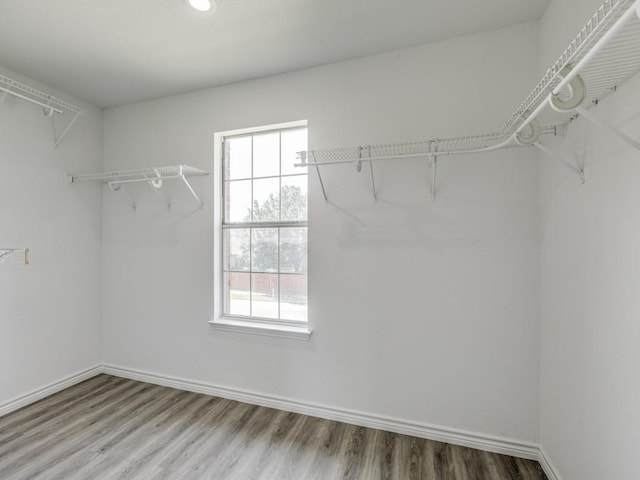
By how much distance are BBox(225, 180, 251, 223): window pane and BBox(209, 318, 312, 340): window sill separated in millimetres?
834

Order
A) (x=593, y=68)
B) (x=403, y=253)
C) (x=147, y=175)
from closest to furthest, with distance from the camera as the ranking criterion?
1. (x=593, y=68)
2. (x=403, y=253)
3. (x=147, y=175)

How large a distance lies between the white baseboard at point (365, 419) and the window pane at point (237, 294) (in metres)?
0.62

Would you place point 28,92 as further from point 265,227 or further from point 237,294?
point 237,294

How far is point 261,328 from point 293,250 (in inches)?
25.3

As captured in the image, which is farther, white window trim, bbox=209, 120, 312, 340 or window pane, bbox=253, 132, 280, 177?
window pane, bbox=253, 132, 280, 177

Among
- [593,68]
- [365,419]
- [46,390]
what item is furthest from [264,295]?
[593,68]

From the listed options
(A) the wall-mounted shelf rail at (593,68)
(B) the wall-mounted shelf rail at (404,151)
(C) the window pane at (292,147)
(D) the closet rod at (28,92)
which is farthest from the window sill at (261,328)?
(D) the closet rod at (28,92)

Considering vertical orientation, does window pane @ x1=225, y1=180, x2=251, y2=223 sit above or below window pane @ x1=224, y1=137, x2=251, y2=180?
below

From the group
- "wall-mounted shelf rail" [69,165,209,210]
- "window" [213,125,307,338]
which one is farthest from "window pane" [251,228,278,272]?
"wall-mounted shelf rail" [69,165,209,210]

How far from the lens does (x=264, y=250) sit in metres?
2.48

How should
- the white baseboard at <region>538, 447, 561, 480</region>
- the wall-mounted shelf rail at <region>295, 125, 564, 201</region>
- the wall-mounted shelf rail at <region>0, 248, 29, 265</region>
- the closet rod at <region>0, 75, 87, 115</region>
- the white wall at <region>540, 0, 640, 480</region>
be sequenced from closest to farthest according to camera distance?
the white wall at <region>540, 0, 640, 480</region> → the white baseboard at <region>538, 447, 561, 480</region> → the wall-mounted shelf rail at <region>295, 125, 564, 201</region> → the closet rod at <region>0, 75, 87, 115</region> → the wall-mounted shelf rail at <region>0, 248, 29, 265</region>

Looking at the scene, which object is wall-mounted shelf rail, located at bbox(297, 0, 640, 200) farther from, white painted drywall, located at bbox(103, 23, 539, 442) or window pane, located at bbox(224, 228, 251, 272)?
window pane, located at bbox(224, 228, 251, 272)

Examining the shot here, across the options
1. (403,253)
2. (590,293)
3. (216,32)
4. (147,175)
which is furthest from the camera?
(147,175)

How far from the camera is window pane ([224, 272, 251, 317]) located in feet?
8.32
